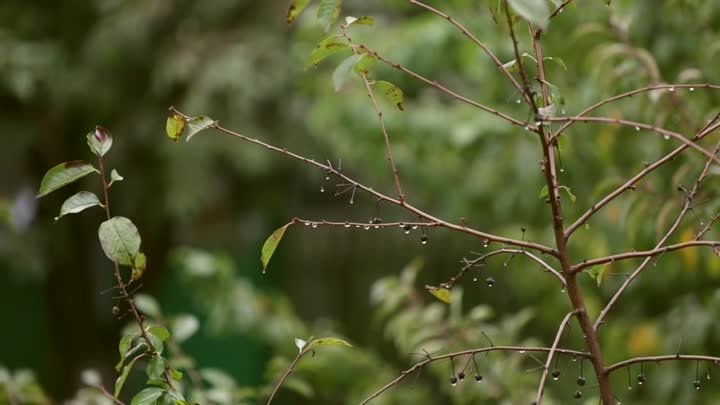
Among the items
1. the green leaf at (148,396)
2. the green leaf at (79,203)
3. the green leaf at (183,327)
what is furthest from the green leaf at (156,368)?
the green leaf at (183,327)

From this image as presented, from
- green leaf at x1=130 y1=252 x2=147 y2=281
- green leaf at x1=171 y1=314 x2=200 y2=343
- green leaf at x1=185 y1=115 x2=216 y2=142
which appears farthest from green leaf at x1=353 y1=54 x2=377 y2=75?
green leaf at x1=171 y1=314 x2=200 y2=343

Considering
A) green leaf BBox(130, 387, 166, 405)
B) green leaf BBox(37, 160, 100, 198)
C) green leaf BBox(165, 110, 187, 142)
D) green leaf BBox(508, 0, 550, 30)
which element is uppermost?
green leaf BBox(508, 0, 550, 30)

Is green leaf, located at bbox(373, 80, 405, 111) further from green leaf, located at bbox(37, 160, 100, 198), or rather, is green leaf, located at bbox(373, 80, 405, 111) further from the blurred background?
green leaf, located at bbox(37, 160, 100, 198)

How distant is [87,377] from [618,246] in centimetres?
130

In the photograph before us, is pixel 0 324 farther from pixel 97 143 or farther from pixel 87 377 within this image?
pixel 97 143

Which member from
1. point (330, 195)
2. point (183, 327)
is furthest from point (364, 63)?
point (330, 195)

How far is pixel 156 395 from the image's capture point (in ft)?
3.08

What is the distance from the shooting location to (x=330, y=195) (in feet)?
18.6

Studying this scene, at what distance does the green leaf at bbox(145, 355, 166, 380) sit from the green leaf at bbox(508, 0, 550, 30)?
47cm

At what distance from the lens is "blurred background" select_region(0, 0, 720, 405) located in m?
1.99

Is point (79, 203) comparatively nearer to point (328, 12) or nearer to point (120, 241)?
point (120, 241)

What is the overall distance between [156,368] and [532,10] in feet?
1.58

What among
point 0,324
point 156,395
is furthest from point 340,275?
point 156,395

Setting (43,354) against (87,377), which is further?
(43,354)
